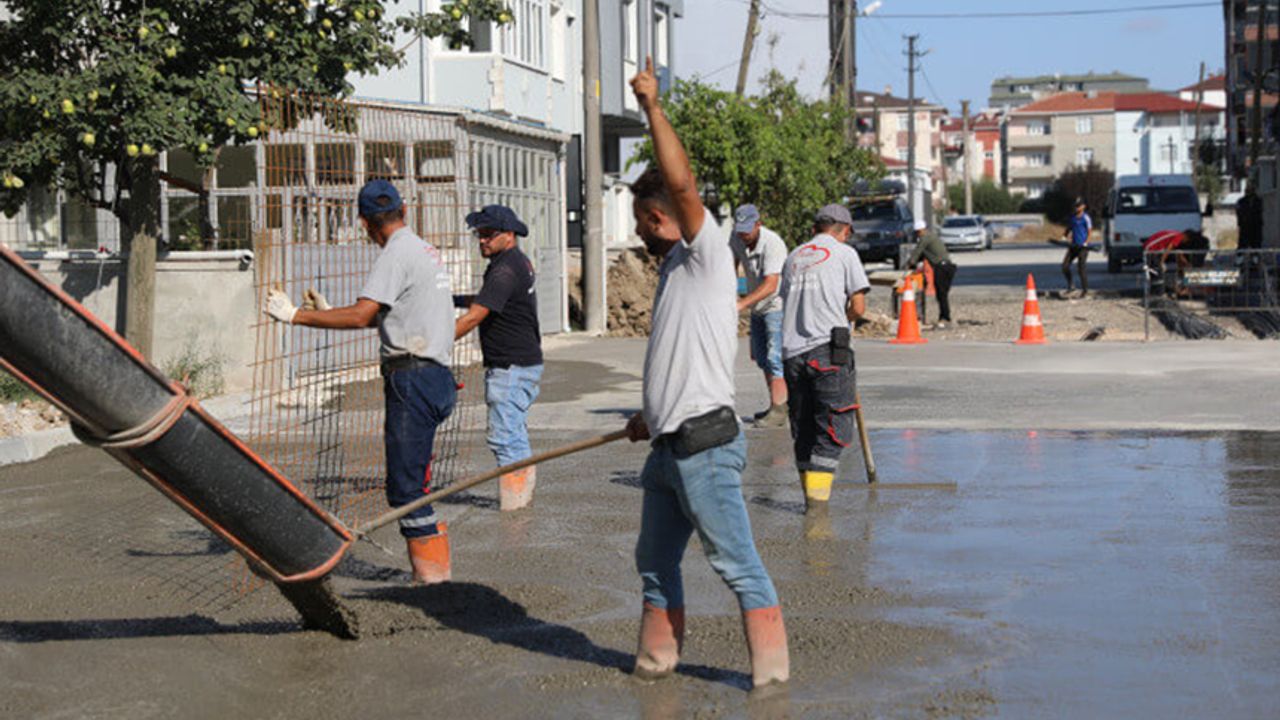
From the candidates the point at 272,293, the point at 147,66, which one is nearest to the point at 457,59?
the point at 147,66

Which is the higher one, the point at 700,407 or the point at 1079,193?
the point at 1079,193

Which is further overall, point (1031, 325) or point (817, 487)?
point (1031, 325)

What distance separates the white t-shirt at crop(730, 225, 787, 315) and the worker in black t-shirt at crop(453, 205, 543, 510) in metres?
3.24

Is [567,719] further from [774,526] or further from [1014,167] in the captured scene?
[1014,167]

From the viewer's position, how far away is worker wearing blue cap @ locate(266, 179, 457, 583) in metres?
7.12

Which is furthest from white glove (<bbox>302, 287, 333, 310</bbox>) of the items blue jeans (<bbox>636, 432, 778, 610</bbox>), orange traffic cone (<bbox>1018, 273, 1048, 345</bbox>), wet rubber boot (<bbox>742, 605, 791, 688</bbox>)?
orange traffic cone (<bbox>1018, 273, 1048, 345</bbox>)

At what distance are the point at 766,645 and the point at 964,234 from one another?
66.2 meters

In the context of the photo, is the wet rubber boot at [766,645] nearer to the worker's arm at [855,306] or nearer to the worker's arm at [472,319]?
the worker's arm at [472,319]

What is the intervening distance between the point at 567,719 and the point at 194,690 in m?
1.39

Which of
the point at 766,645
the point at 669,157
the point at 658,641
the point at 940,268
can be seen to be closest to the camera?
the point at 669,157

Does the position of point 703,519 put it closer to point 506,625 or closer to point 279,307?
point 506,625

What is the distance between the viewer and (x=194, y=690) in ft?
19.1

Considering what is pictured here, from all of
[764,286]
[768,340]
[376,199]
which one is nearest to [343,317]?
[376,199]

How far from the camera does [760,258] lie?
1255 cm
